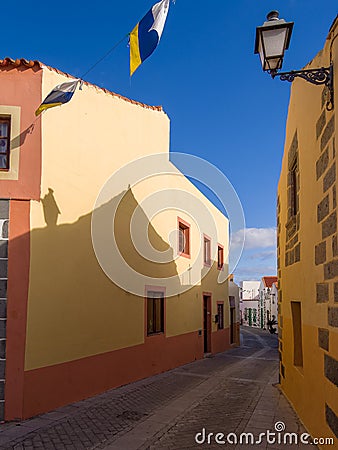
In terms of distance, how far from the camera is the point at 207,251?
17.8 metres

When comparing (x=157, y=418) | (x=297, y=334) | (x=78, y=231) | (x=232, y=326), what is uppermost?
(x=78, y=231)

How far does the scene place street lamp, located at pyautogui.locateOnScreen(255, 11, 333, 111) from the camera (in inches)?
161

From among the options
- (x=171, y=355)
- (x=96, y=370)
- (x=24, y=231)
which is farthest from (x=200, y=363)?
(x=24, y=231)

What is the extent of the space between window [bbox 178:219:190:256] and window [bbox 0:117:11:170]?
7.64 metres

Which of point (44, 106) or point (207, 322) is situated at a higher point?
point (44, 106)

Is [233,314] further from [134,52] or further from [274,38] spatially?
[274,38]

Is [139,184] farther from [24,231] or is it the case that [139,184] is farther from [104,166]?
[24,231]

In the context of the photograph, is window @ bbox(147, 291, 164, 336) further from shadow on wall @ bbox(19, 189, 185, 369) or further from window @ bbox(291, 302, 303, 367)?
window @ bbox(291, 302, 303, 367)

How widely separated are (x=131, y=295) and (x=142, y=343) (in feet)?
4.33

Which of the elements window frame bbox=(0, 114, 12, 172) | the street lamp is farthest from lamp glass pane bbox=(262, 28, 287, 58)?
window frame bbox=(0, 114, 12, 172)

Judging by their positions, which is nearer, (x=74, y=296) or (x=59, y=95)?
(x=59, y=95)

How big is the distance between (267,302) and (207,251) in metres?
30.5

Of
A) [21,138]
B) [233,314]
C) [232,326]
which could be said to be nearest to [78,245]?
[21,138]

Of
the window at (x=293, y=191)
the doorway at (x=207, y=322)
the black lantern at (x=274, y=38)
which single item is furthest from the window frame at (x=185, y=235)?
the black lantern at (x=274, y=38)
